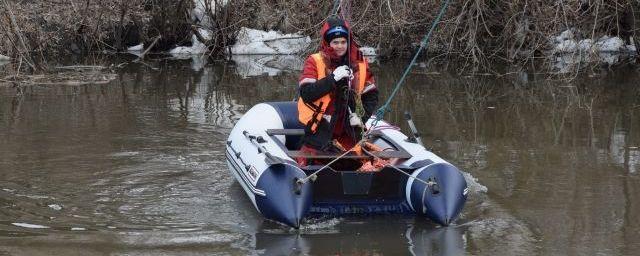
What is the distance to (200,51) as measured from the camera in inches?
776

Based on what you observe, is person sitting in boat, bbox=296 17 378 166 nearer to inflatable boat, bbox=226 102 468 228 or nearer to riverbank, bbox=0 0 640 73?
inflatable boat, bbox=226 102 468 228

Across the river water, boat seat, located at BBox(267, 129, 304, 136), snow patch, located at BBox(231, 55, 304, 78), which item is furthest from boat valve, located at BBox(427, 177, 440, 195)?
snow patch, located at BBox(231, 55, 304, 78)

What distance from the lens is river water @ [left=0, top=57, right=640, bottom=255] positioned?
522cm

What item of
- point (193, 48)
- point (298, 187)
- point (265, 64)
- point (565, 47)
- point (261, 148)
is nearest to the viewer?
point (298, 187)

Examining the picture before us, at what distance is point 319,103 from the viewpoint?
6.04 metres

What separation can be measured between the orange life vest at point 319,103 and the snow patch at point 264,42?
12.7m

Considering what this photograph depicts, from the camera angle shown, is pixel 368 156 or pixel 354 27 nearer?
pixel 368 156

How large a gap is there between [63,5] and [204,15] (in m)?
3.06

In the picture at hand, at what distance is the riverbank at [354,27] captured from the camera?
46.1ft

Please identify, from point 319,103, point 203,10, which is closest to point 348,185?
point 319,103

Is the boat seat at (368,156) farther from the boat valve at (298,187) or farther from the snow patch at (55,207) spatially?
the snow patch at (55,207)

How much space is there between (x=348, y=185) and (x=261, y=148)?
70 centimetres

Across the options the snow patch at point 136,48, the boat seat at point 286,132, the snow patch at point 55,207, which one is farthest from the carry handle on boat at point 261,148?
the snow patch at point 136,48

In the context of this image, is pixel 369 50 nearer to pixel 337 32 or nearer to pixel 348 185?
pixel 337 32
